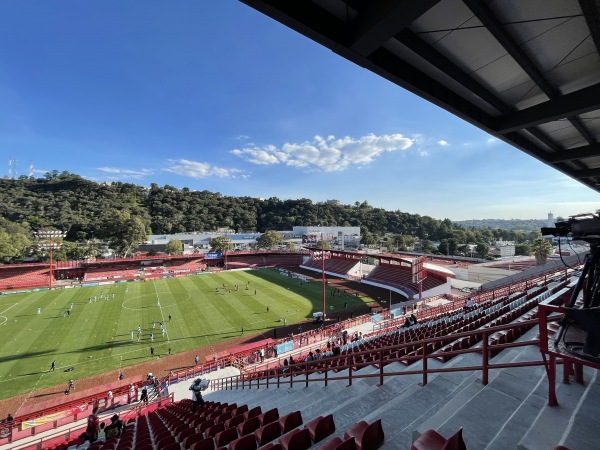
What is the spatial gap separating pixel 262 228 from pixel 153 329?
322ft

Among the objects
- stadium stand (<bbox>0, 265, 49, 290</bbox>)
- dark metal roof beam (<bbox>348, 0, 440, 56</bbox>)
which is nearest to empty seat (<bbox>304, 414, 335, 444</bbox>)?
dark metal roof beam (<bbox>348, 0, 440, 56</bbox>)

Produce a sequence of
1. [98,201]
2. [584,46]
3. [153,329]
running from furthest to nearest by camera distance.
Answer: [98,201] → [153,329] → [584,46]

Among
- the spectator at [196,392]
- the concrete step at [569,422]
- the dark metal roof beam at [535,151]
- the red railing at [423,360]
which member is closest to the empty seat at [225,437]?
the red railing at [423,360]

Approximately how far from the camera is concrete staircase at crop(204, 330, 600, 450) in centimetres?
264

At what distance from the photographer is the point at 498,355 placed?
18.2 feet

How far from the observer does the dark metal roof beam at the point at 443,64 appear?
521cm

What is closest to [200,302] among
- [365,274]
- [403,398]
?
[365,274]

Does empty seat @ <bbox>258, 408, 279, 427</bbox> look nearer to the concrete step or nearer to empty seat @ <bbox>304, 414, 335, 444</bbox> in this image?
empty seat @ <bbox>304, 414, 335, 444</bbox>

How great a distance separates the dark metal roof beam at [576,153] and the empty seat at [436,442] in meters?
13.4

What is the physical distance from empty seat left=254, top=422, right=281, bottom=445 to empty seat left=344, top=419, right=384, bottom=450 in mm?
1628

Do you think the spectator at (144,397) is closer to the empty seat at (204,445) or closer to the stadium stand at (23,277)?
the empty seat at (204,445)

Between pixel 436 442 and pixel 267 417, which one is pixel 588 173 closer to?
pixel 436 442

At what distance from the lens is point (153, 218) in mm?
97375

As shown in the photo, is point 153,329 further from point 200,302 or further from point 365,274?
point 365,274
